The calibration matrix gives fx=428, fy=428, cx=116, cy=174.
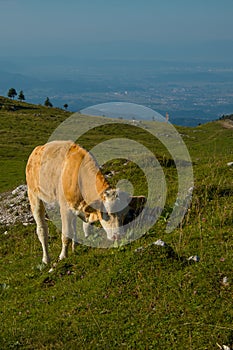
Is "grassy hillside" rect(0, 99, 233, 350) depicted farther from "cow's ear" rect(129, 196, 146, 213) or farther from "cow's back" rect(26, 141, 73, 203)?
"cow's back" rect(26, 141, 73, 203)

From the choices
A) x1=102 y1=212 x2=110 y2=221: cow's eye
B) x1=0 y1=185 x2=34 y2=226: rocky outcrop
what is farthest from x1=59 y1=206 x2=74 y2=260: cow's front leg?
x1=0 y1=185 x2=34 y2=226: rocky outcrop

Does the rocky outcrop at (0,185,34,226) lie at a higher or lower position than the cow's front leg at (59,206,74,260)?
lower

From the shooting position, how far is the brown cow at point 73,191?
10051 millimetres

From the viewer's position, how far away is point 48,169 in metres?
11.9

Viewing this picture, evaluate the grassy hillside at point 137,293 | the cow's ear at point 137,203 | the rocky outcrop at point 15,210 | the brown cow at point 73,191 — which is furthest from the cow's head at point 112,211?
the rocky outcrop at point 15,210

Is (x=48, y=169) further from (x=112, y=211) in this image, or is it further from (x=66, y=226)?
(x=112, y=211)

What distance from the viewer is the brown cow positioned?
10.1 m

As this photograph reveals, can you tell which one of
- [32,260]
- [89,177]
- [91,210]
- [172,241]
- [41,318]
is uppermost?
[89,177]

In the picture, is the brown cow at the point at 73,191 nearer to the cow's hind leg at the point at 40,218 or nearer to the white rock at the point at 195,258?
the cow's hind leg at the point at 40,218

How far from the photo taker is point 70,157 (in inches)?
437

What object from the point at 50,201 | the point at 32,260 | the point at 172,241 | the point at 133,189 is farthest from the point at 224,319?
the point at 133,189

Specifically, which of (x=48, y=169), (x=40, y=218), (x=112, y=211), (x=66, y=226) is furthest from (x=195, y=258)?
(x=40, y=218)

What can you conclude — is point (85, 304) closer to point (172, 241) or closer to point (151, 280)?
point (151, 280)

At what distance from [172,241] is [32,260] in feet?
16.2
